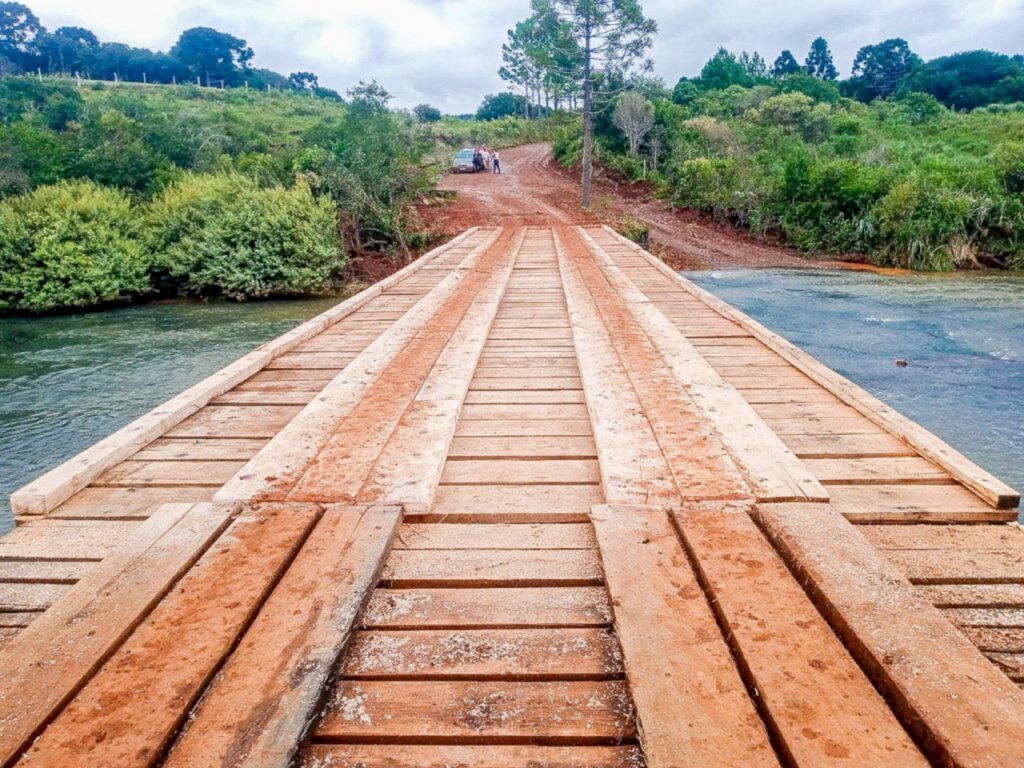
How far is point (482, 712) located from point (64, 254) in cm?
1583

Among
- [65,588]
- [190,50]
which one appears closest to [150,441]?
[65,588]

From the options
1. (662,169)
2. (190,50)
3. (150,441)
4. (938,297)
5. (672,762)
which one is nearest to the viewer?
(672,762)

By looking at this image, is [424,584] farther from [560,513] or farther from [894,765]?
[894,765]

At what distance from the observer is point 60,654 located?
124 centimetres

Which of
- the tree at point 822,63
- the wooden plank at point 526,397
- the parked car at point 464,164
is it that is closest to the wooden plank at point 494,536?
the wooden plank at point 526,397

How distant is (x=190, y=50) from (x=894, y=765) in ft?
277

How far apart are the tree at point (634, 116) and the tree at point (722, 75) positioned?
18.8 metres

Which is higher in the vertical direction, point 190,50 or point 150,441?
point 190,50

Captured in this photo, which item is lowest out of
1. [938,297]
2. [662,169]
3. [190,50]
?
[938,297]

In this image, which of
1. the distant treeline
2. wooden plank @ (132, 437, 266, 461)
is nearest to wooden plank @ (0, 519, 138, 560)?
wooden plank @ (132, 437, 266, 461)

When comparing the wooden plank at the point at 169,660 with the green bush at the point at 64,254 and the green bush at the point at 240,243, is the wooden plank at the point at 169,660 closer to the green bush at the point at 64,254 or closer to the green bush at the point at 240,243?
the green bush at the point at 240,243

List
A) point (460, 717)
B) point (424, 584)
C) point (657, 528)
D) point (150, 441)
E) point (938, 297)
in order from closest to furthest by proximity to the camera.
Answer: point (460, 717)
point (424, 584)
point (657, 528)
point (150, 441)
point (938, 297)

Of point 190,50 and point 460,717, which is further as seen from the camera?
point 190,50

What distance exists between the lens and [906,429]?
244cm
